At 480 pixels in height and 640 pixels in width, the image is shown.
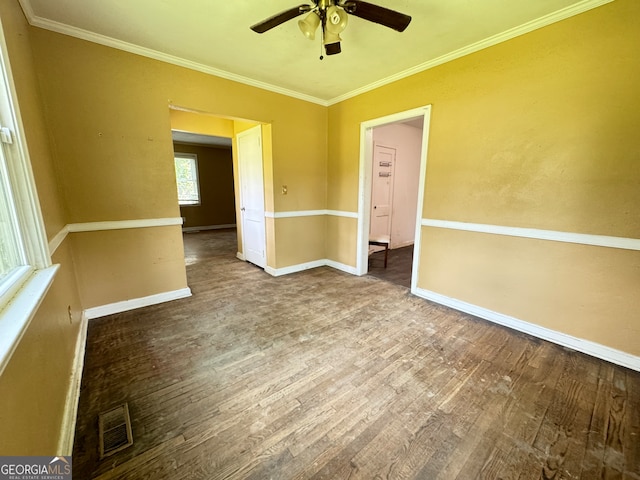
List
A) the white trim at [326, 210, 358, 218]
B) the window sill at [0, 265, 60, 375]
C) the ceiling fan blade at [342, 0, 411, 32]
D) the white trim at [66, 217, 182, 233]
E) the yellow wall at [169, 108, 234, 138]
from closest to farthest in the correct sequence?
the window sill at [0, 265, 60, 375] < the ceiling fan blade at [342, 0, 411, 32] < the white trim at [66, 217, 182, 233] < the white trim at [326, 210, 358, 218] < the yellow wall at [169, 108, 234, 138]

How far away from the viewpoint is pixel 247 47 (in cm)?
241

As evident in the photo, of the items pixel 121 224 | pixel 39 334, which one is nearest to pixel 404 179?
pixel 121 224

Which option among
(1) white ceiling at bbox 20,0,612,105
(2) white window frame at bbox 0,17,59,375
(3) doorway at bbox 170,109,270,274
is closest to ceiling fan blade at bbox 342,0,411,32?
(1) white ceiling at bbox 20,0,612,105

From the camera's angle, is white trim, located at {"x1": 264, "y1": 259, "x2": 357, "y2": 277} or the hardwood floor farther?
white trim, located at {"x1": 264, "y1": 259, "x2": 357, "y2": 277}

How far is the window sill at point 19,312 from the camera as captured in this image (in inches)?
30.9

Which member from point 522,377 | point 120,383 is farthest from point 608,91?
point 120,383

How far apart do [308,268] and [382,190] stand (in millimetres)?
2175

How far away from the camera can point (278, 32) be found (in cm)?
216

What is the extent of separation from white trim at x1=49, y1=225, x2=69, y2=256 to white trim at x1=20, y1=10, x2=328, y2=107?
1.62 metres

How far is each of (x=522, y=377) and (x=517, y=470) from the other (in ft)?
2.56

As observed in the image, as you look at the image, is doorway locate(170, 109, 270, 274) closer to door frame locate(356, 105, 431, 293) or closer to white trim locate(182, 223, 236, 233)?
door frame locate(356, 105, 431, 293)

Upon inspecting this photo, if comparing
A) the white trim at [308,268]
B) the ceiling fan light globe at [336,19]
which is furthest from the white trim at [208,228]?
the ceiling fan light globe at [336,19]

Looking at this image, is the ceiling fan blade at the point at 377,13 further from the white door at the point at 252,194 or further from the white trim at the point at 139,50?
the white door at the point at 252,194

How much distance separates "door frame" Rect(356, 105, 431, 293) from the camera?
2.84m
